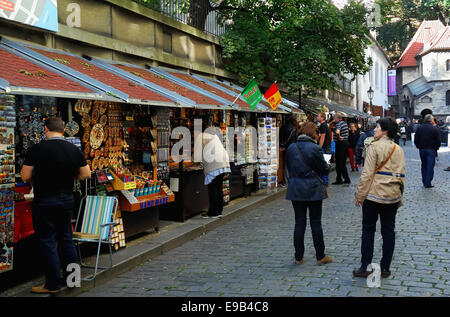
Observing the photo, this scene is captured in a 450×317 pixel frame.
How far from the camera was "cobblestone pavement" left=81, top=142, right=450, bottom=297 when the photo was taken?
5277 mm

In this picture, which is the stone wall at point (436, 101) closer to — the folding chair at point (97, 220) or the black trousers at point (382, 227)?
the black trousers at point (382, 227)

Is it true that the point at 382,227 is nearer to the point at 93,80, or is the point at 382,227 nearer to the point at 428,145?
the point at 93,80

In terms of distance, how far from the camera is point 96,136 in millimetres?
7145

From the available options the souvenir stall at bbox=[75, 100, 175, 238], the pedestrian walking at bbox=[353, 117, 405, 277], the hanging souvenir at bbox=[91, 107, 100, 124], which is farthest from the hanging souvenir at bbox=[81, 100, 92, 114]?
the pedestrian walking at bbox=[353, 117, 405, 277]

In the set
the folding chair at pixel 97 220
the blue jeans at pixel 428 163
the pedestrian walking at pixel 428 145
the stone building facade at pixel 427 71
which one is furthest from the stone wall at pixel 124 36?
the stone building facade at pixel 427 71

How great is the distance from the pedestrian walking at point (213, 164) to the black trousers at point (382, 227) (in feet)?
13.1

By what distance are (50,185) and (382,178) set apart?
353 cm

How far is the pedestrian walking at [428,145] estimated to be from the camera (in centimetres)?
1286

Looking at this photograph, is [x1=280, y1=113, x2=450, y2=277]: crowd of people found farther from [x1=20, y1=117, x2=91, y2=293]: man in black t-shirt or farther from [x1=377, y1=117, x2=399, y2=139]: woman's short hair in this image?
[x1=20, y1=117, x2=91, y2=293]: man in black t-shirt

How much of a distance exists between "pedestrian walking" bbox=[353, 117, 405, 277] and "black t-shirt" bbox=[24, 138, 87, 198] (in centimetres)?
316

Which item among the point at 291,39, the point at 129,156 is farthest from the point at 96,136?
the point at 291,39

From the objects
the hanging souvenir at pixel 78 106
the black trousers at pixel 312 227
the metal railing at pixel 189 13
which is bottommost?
the black trousers at pixel 312 227
